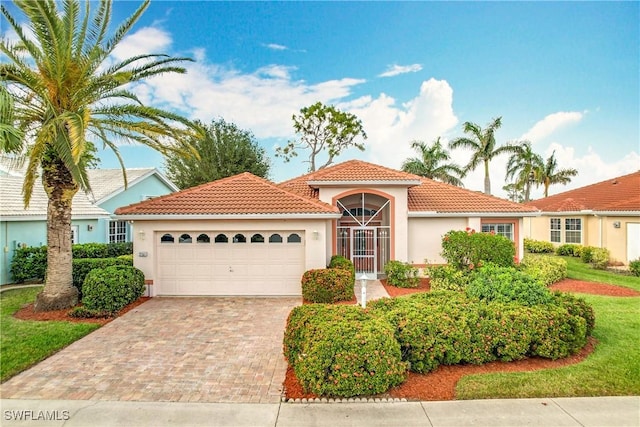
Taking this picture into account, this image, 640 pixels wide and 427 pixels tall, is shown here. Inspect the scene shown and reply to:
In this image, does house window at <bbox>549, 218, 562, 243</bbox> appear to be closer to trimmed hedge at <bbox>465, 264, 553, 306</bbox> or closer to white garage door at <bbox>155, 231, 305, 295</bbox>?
trimmed hedge at <bbox>465, 264, 553, 306</bbox>

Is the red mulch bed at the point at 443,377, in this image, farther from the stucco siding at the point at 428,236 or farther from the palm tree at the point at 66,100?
the stucco siding at the point at 428,236

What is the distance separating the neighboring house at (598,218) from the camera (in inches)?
738

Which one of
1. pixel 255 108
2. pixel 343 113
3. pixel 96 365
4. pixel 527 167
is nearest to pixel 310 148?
pixel 343 113

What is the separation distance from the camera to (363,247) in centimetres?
1564

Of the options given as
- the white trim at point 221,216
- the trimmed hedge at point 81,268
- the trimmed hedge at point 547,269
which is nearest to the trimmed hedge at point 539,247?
the trimmed hedge at point 547,269

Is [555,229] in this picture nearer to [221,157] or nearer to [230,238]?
[230,238]

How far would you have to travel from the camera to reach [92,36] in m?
10.2

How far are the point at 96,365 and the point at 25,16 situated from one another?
31.5 feet

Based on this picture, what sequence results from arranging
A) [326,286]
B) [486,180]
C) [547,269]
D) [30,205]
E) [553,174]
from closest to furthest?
[326,286], [547,269], [30,205], [486,180], [553,174]

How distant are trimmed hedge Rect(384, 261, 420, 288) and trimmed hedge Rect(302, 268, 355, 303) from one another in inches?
128

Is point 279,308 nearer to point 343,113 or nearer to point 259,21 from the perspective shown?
point 259,21

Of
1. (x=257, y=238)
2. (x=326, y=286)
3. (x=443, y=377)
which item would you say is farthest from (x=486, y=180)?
(x=443, y=377)

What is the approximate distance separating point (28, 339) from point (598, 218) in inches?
1070

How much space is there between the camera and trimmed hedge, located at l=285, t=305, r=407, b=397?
5.26 meters
